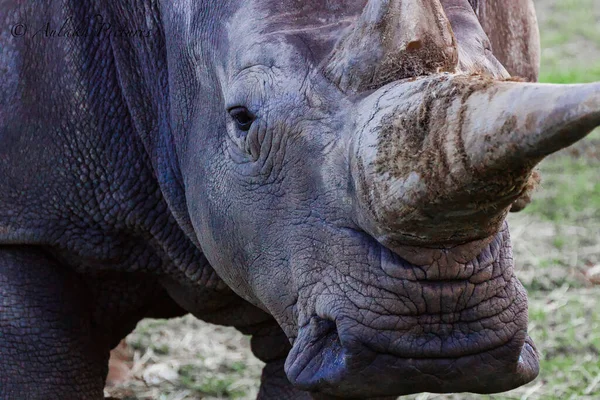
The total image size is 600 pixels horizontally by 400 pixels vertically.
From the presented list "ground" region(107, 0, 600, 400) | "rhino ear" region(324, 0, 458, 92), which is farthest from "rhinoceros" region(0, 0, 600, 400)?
"ground" region(107, 0, 600, 400)

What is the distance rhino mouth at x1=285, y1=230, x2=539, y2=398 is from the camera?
126 inches

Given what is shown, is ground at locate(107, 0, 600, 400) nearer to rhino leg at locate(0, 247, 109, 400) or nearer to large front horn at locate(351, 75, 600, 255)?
rhino leg at locate(0, 247, 109, 400)

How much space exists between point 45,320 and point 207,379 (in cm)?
179

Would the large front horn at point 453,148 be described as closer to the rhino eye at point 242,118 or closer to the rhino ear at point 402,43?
the rhino ear at point 402,43

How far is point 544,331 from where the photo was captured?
630 cm

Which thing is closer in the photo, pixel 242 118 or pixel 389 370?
pixel 389 370

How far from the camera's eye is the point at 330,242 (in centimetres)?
333

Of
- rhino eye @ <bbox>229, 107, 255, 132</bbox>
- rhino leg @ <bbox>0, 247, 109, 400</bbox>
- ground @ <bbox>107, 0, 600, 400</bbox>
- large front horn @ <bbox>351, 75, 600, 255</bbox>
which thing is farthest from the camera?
ground @ <bbox>107, 0, 600, 400</bbox>

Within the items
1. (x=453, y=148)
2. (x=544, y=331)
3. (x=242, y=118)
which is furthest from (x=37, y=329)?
(x=544, y=331)

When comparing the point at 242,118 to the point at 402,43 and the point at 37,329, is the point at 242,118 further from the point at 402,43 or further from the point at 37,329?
the point at 37,329

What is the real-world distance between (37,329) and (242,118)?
4.04 ft

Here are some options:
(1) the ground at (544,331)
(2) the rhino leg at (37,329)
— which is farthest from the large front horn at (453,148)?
(1) the ground at (544,331)

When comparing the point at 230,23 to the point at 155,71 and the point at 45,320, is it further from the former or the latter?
the point at 45,320

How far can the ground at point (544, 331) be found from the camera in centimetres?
590
